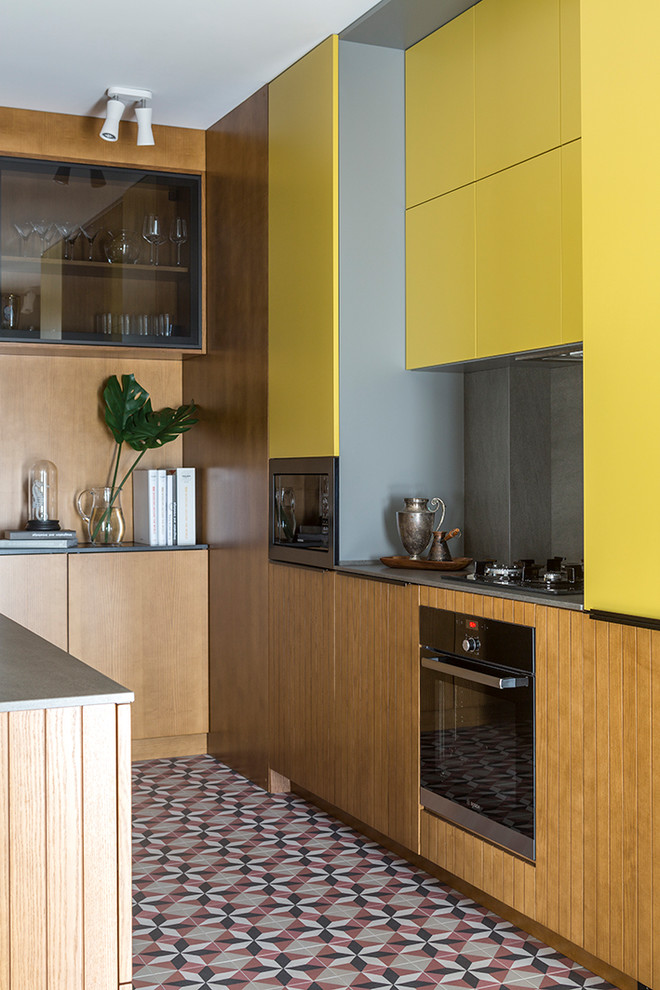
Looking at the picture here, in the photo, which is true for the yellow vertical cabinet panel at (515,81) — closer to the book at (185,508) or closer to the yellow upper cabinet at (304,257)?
the yellow upper cabinet at (304,257)

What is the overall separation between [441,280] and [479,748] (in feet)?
5.07

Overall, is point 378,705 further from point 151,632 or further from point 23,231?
point 23,231

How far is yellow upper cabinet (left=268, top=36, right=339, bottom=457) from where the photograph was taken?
3729 millimetres

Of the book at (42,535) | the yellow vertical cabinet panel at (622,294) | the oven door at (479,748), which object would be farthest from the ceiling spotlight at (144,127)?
the oven door at (479,748)

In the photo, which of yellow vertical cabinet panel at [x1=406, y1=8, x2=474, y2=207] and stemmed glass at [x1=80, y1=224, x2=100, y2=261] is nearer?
yellow vertical cabinet panel at [x1=406, y1=8, x2=474, y2=207]

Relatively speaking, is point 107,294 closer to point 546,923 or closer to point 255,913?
point 255,913

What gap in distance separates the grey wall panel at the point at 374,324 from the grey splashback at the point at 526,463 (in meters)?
0.21

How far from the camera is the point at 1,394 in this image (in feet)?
16.0

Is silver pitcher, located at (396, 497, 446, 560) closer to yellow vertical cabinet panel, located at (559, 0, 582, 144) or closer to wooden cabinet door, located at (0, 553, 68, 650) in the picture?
yellow vertical cabinet panel, located at (559, 0, 582, 144)

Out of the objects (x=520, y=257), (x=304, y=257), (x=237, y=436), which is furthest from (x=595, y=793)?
(x=237, y=436)

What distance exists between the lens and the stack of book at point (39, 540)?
14.9ft

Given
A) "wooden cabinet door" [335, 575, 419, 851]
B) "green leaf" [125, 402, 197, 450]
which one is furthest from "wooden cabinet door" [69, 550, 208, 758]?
"wooden cabinet door" [335, 575, 419, 851]

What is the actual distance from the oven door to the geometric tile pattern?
0.85 ft

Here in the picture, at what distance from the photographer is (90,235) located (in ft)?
15.1
